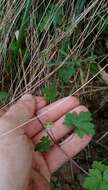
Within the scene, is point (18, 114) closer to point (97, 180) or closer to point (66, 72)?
point (66, 72)

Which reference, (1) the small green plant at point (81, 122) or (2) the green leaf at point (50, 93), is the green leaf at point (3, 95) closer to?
(2) the green leaf at point (50, 93)

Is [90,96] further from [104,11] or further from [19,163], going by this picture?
[19,163]

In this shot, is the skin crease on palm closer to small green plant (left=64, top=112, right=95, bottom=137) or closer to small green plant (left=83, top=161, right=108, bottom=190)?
small green plant (left=64, top=112, right=95, bottom=137)

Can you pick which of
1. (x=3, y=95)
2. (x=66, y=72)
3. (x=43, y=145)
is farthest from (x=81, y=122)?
(x=3, y=95)

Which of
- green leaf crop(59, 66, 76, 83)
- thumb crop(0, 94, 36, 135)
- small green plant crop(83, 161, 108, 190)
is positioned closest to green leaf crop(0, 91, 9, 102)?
thumb crop(0, 94, 36, 135)

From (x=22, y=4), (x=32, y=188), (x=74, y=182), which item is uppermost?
(x=22, y=4)

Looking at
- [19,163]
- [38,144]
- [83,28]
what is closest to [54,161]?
[38,144]

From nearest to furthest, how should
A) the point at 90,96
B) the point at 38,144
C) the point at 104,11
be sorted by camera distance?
1. the point at 38,144
2. the point at 104,11
3. the point at 90,96
